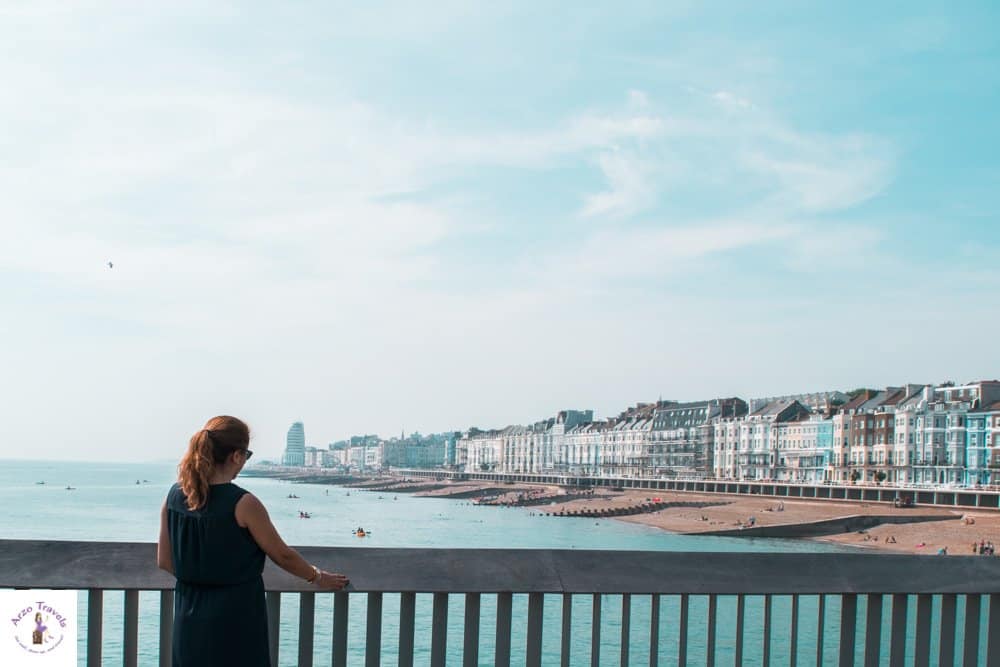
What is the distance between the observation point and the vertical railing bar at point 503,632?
4371mm

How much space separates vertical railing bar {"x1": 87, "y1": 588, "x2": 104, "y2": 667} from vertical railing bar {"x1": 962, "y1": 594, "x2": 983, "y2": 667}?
146 inches

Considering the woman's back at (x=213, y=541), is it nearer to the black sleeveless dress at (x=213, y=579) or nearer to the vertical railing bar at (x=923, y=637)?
the black sleeveless dress at (x=213, y=579)

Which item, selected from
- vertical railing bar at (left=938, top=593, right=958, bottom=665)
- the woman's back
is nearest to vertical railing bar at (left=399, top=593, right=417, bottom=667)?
the woman's back

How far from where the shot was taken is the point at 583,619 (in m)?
28.2

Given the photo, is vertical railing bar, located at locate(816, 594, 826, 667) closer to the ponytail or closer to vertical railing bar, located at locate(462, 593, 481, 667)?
vertical railing bar, located at locate(462, 593, 481, 667)

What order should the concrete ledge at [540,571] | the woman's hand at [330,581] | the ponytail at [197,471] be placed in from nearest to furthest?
the ponytail at [197,471]
the woman's hand at [330,581]
the concrete ledge at [540,571]

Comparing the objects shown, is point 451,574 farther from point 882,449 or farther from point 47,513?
point 882,449

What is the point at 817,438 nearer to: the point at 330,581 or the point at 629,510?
Answer: the point at 629,510

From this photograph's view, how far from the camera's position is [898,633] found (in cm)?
470

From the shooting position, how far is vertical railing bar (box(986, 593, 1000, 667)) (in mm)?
4809

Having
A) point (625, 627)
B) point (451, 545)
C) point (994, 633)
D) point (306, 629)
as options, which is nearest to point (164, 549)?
point (306, 629)

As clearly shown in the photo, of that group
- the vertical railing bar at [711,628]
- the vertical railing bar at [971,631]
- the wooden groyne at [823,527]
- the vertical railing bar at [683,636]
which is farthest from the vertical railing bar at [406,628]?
the wooden groyne at [823,527]

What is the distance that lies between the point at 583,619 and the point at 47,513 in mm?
73614

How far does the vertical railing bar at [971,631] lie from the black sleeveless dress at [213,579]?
314cm
